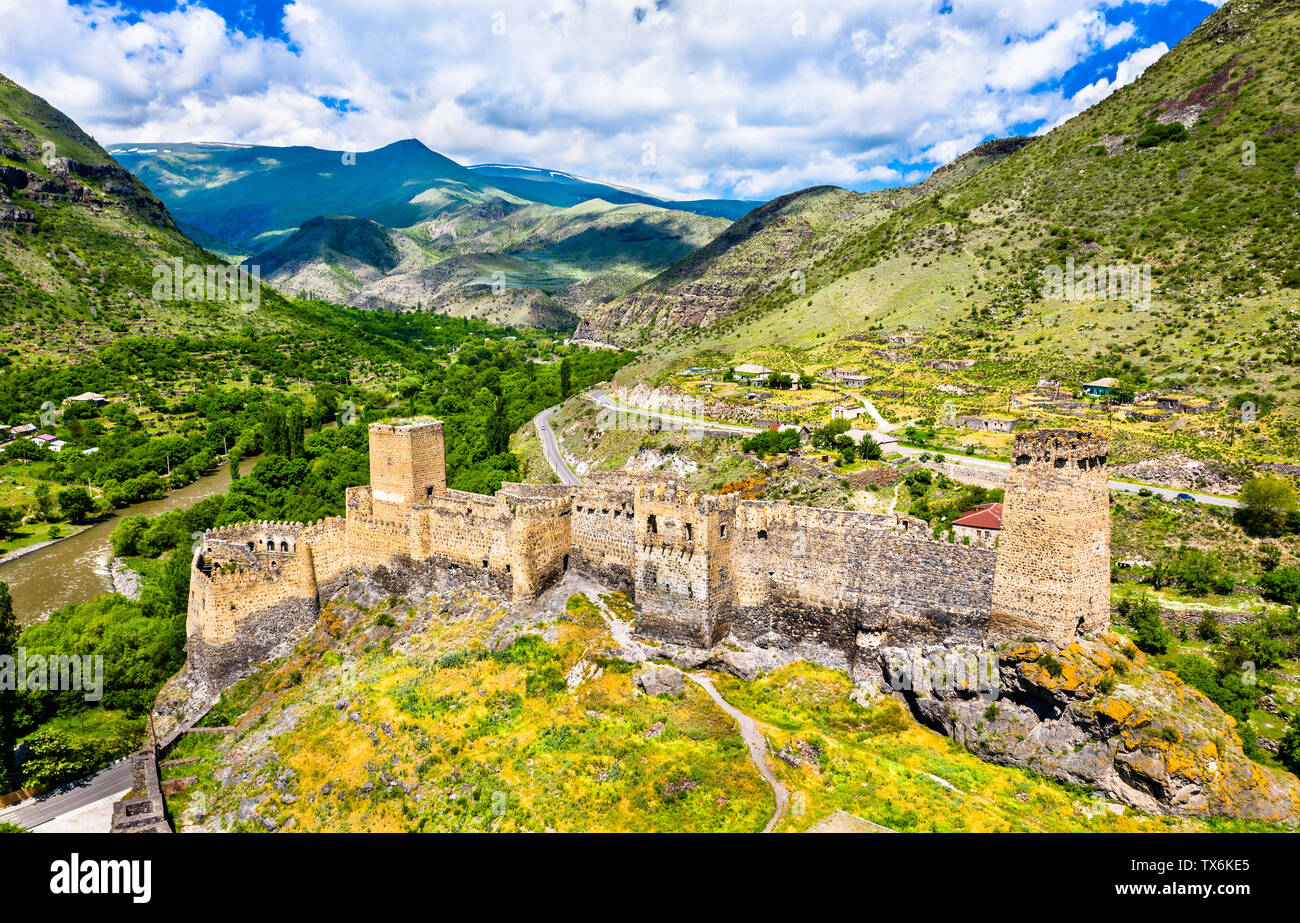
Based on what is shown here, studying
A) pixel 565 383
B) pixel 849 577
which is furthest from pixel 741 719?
pixel 565 383

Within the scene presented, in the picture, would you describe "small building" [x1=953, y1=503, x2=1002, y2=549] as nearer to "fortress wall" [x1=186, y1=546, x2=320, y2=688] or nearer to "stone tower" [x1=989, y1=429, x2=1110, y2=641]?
"stone tower" [x1=989, y1=429, x2=1110, y2=641]

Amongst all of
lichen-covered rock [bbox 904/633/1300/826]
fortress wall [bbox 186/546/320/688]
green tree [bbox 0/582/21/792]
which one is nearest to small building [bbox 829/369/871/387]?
lichen-covered rock [bbox 904/633/1300/826]

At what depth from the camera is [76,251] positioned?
12988cm

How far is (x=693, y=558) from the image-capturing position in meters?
27.0

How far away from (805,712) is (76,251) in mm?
155508

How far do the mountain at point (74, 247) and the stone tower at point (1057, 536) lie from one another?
130 metres

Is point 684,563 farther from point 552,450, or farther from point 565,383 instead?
point 565,383

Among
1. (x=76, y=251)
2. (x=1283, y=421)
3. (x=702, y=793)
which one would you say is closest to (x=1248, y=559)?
(x=1283, y=421)

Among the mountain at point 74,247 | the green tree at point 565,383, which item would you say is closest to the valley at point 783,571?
the green tree at point 565,383

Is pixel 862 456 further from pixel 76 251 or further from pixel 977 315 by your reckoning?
pixel 76 251

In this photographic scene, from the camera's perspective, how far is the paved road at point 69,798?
97.0ft

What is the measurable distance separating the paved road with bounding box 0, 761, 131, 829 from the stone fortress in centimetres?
496

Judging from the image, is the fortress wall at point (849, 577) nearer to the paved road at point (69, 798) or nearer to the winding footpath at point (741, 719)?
the winding footpath at point (741, 719)

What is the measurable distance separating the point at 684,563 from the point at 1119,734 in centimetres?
1405
